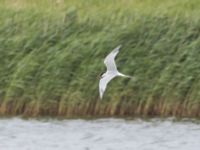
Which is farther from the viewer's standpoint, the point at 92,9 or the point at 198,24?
the point at 92,9

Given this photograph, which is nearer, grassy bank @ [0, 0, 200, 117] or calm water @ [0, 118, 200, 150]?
calm water @ [0, 118, 200, 150]

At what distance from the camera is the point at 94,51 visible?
16.0 meters

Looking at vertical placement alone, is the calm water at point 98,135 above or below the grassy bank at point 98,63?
below

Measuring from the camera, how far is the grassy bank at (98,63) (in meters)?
15.8

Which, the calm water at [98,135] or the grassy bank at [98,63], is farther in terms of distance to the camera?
the grassy bank at [98,63]

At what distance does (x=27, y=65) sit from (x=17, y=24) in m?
0.73

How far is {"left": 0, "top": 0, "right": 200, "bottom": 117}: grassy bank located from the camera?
51.9 feet

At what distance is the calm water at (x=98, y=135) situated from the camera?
48.2 feet

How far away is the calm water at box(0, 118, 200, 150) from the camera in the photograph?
1469 cm

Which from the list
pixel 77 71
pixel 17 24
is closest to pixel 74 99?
pixel 77 71

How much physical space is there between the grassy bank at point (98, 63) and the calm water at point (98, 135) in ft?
0.75

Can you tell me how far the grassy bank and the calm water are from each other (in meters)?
0.23

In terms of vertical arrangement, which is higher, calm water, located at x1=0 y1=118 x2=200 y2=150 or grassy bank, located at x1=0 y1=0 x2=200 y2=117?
grassy bank, located at x1=0 y1=0 x2=200 y2=117

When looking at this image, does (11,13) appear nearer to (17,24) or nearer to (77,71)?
(17,24)
